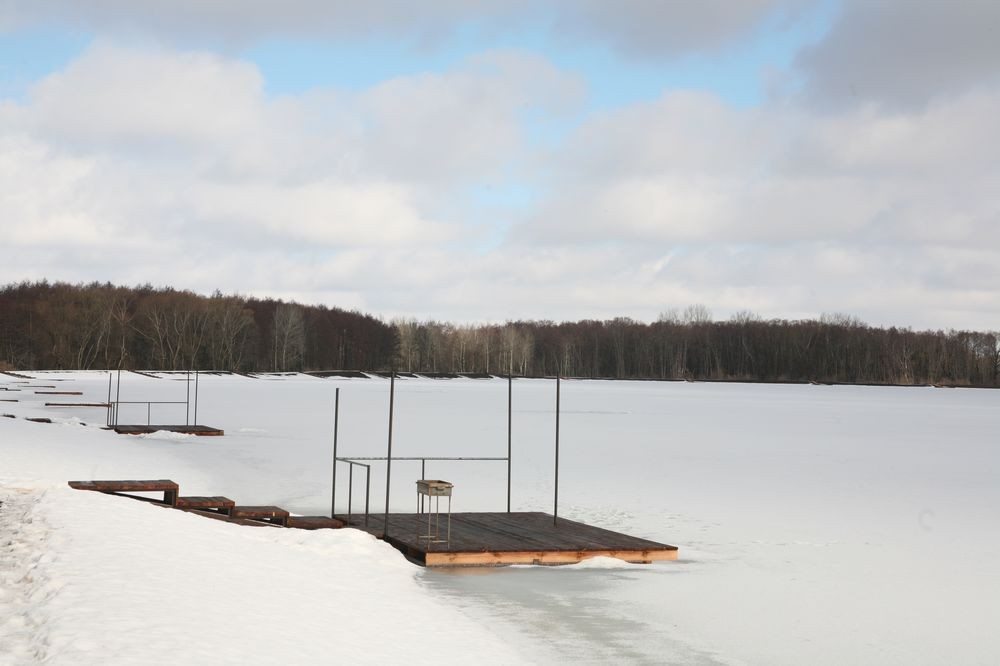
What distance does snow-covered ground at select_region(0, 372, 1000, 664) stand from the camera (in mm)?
5945

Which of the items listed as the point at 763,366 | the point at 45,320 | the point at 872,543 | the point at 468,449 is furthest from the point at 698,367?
the point at 872,543

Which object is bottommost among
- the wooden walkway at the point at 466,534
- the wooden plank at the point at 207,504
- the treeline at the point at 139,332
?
→ the wooden walkway at the point at 466,534

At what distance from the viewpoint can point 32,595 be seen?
5973 millimetres

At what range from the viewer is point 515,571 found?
9070mm

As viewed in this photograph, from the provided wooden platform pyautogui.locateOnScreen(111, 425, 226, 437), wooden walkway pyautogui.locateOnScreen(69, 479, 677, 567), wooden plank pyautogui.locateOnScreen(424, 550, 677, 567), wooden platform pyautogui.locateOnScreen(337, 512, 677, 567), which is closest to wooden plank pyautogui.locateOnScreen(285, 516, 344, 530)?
wooden walkway pyautogui.locateOnScreen(69, 479, 677, 567)

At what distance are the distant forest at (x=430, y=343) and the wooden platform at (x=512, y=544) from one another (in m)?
71.5

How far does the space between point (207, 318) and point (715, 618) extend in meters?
80.6

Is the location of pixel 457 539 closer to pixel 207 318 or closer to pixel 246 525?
pixel 246 525

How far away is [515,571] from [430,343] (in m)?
100

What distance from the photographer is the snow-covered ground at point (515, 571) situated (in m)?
5.95

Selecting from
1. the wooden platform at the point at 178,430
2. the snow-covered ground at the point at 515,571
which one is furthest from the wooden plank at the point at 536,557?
the wooden platform at the point at 178,430

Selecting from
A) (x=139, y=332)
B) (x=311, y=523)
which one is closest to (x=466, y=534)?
(x=311, y=523)

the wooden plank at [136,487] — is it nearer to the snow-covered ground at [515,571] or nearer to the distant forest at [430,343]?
the snow-covered ground at [515,571]

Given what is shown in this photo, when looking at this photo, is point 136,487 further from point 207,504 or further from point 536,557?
point 536,557
